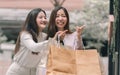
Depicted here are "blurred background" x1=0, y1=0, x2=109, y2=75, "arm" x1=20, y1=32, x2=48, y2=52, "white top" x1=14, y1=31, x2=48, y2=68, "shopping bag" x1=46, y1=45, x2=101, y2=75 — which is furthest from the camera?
"blurred background" x1=0, y1=0, x2=109, y2=75

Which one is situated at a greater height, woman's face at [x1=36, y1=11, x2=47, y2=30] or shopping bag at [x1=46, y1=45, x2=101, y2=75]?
woman's face at [x1=36, y1=11, x2=47, y2=30]

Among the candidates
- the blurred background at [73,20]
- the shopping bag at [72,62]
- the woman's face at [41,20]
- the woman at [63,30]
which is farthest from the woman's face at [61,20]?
the blurred background at [73,20]

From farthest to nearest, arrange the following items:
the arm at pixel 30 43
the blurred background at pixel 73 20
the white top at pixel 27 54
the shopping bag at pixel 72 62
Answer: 1. the blurred background at pixel 73 20
2. the white top at pixel 27 54
3. the arm at pixel 30 43
4. the shopping bag at pixel 72 62

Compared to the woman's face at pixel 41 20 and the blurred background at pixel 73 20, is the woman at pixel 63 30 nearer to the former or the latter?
the woman's face at pixel 41 20

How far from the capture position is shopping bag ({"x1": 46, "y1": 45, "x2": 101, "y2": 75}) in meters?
3.32

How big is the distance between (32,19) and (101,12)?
6.01m

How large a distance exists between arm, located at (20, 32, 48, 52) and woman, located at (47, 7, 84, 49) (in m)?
0.16

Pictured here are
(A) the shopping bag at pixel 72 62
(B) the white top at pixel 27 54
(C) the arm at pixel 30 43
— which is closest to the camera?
(A) the shopping bag at pixel 72 62

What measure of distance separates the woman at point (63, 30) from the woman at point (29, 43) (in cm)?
19

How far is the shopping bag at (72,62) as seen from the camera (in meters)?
3.32

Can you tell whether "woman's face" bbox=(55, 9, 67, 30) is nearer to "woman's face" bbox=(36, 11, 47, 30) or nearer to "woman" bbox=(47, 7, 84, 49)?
"woman" bbox=(47, 7, 84, 49)

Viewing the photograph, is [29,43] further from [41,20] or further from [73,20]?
[73,20]

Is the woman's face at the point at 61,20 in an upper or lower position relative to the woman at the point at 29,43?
upper

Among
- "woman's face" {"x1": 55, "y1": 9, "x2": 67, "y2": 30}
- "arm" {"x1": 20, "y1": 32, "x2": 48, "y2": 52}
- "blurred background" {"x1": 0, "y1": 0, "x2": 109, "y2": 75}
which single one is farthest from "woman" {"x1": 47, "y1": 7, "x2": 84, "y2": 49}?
"blurred background" {"x1": 0, "y1": 0, "x2": 109, "y2": 75}
